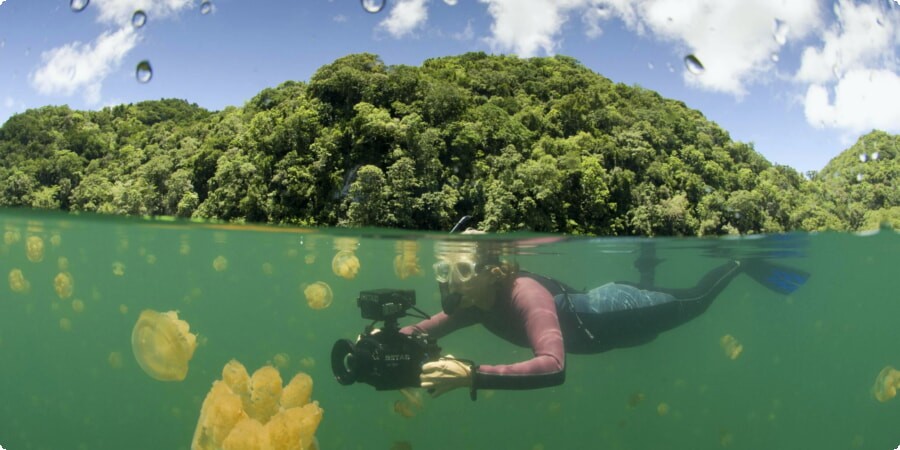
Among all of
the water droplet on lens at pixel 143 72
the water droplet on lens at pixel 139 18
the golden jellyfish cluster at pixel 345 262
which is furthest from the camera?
the golden jellyfish cluster at pixel 345 262

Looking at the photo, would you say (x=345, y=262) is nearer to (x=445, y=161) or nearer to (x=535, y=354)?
(x=535, y=354)

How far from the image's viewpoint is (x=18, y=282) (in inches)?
517

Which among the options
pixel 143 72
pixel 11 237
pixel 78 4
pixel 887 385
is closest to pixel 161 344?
pixel 143 72

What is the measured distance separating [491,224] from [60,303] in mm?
12905

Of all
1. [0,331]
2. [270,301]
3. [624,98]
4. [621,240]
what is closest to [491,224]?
[624,98]

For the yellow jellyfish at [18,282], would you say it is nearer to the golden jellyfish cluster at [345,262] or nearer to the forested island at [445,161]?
the forested island at [445,161]

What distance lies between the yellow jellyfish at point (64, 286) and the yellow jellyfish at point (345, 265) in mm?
6058

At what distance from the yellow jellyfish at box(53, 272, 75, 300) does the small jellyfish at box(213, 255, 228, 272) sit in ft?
10.5

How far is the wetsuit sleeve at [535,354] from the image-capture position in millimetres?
3852

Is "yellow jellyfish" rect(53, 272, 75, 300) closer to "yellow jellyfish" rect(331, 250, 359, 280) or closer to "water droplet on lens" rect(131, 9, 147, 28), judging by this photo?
"yellow jellyfish" rect(331, 250, 359, 280)

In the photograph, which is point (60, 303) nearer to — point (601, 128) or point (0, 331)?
point (0, 331)

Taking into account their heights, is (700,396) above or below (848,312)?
below

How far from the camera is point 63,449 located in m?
12.4

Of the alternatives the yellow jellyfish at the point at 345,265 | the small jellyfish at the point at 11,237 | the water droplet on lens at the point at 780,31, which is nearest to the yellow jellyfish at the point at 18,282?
the small jellyfish at the point at 11,237
